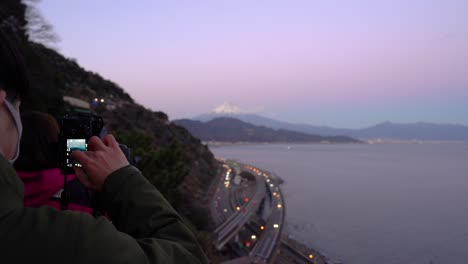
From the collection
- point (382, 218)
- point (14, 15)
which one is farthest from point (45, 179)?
point (382, 218)

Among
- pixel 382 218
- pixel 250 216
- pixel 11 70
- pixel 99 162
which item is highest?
pixel 11 70

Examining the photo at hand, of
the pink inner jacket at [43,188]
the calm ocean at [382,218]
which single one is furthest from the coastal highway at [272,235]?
the pink inner jacket at [43,188]

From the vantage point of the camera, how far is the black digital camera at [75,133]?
106cm

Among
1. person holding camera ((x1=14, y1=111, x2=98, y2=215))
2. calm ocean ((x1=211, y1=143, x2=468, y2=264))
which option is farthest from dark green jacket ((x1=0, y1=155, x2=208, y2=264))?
calm ocean ((x1=211, y1=143, x2=468, y2=264))

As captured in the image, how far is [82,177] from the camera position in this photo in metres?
0.92

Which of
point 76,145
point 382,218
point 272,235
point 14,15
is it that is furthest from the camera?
point 382,218

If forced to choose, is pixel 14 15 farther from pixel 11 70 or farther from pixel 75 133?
pixel 11 70

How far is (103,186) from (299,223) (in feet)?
112

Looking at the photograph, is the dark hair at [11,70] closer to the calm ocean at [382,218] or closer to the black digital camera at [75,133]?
the black digital camera at [75,133]

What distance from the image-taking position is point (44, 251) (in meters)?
0.61

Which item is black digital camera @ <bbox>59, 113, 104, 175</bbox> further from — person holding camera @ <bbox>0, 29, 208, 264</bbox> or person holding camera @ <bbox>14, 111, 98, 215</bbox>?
person holding camera @ <bbox>0, 29, 208, 264</bbox>

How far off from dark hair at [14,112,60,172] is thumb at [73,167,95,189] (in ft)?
1.43

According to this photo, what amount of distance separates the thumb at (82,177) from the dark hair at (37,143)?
435mm

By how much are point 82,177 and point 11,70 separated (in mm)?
334
